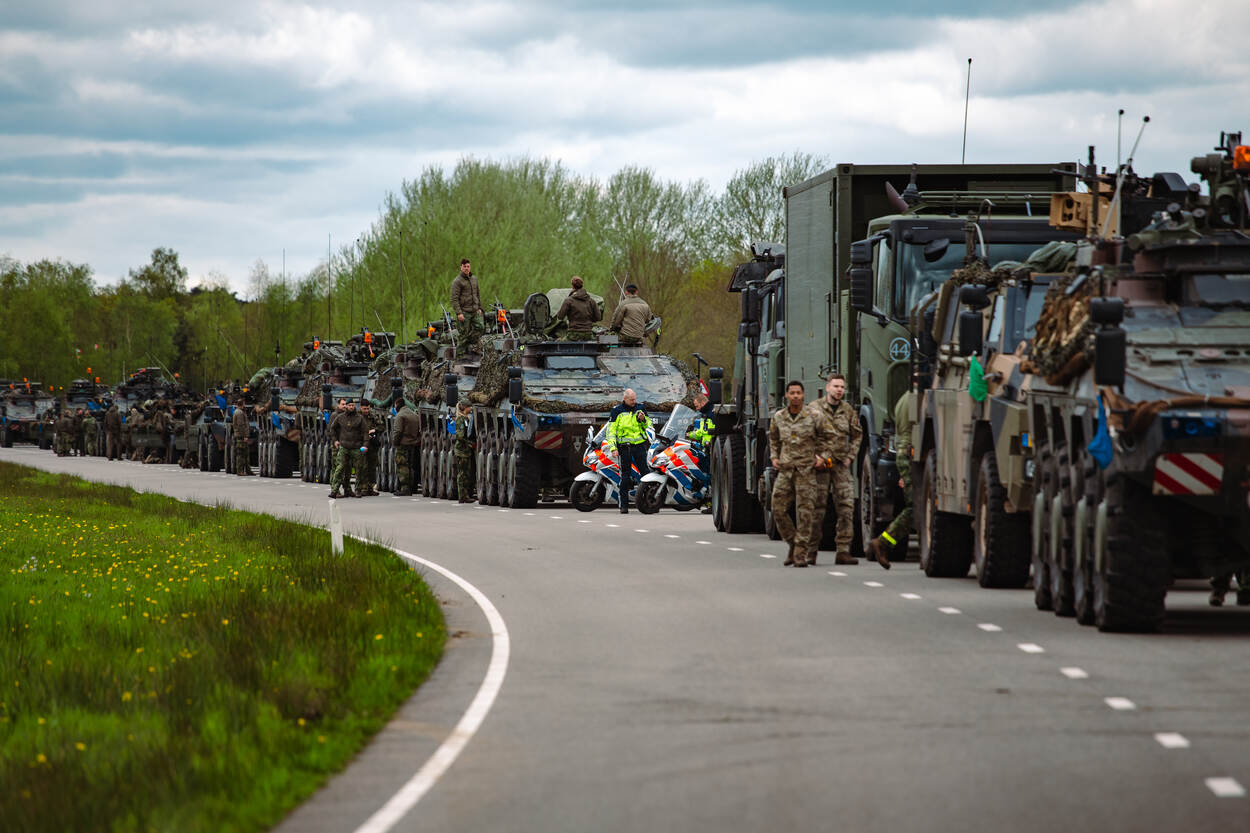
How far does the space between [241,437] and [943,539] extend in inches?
1581

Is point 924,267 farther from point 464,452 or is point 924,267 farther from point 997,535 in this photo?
Answer: point 464,452

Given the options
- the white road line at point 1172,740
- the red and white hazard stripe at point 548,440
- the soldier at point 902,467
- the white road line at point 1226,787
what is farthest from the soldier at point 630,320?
the white road line at point 1226,787

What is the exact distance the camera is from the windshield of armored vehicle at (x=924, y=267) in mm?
21203

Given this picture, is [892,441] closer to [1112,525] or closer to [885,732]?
[1112,525]

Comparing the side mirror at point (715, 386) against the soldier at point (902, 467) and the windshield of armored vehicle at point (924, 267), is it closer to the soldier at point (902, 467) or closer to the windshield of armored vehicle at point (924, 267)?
the windshield of armored vehicle at point (924, 267)

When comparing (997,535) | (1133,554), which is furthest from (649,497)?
(1133,554)

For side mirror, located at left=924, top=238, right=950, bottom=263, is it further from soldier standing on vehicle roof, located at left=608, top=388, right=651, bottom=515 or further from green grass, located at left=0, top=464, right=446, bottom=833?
soldier standing on vehicle roof, located at left=608, top=388, right=651, bottom=515

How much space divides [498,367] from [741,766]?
92.6 ft

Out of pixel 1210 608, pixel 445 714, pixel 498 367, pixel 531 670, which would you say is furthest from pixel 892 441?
pixel 498 367

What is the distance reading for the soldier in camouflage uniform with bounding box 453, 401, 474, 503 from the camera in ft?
127

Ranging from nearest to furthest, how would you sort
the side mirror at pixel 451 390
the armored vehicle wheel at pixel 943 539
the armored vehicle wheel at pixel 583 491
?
1. the armored vehicle wheel at pixel 943 539
2. the armored vehicle wheel at pixel 583 491
3. the side mirror at pixel 451 390

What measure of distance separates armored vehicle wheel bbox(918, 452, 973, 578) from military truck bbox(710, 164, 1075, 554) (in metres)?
1.80

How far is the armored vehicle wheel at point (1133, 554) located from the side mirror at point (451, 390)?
25043mm

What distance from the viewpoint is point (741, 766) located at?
9.24 metres
